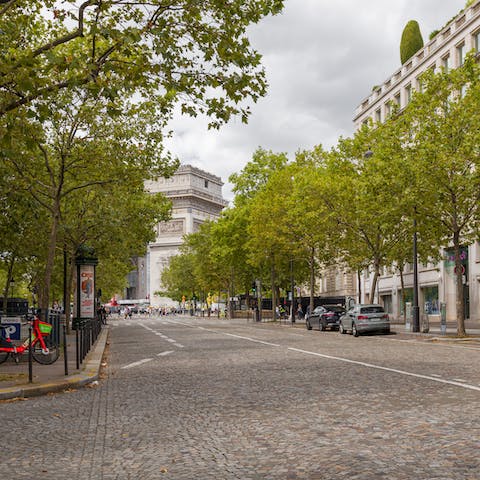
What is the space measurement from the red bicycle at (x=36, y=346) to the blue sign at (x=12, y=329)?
1.9 inches

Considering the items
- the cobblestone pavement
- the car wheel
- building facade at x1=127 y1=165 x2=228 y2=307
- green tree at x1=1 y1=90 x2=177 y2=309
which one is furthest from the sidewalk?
building facade at x1=127 y1=165 x2=228 y2=307

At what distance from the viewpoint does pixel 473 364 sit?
15.6 m

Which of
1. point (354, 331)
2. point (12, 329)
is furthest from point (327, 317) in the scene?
point (12, 329)

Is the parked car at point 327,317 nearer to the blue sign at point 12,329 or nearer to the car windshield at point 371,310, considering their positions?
the car windshield at point 371,310

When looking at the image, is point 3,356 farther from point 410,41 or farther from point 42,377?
point 410,41

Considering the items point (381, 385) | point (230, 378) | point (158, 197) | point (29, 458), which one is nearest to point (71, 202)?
point (158, 197)

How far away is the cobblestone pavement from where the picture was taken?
621cm

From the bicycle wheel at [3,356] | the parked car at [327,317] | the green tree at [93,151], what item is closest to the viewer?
the bicycle wheel at [3,356]

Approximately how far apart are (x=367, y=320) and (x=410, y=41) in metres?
33.5

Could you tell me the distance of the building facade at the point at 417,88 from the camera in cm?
4650

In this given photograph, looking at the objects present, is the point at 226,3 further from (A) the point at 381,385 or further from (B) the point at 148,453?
(B) the point at 148,453

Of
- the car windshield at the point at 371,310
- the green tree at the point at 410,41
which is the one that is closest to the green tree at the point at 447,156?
the car windshield at the point at 371,310

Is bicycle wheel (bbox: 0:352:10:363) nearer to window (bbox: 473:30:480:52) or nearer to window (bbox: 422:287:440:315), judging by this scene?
window (bbox: 473:30:480:52)

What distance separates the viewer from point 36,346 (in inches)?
669
